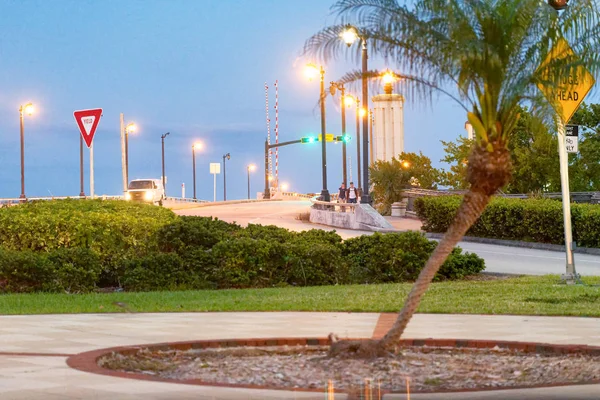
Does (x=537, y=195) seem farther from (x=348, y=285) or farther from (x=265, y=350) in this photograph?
(x=265, y=350)

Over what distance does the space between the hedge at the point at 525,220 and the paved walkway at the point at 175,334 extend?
18.0m

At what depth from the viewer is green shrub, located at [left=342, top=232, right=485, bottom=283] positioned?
21188 millimetres

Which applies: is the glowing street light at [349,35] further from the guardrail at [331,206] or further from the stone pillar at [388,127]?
the stone pillar at [388,127]

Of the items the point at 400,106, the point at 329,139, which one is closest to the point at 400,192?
the point at 329,139

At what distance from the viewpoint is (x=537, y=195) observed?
40.2 m

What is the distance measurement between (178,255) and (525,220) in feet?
55.0

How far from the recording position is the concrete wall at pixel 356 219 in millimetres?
39594

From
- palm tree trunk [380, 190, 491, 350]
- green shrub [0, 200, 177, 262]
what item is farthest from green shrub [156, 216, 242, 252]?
palm tree trunk [380, 190, 491, 350]

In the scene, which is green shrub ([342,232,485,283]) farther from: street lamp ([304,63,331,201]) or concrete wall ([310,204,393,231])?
street lamp ([304,63,331,201])

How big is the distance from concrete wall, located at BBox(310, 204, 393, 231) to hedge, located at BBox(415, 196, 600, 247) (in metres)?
2.05

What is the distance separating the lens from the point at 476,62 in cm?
938

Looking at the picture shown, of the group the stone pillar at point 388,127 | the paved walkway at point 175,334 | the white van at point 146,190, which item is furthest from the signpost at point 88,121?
the stone pillar at point 388,127

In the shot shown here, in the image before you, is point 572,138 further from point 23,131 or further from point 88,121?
point 23,131

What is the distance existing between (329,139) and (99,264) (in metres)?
49.2
